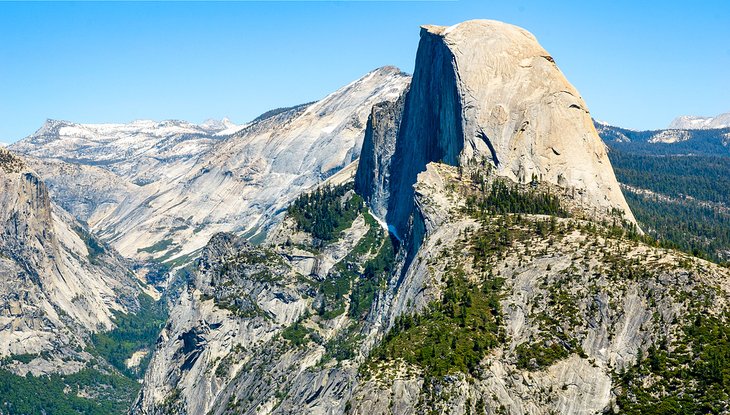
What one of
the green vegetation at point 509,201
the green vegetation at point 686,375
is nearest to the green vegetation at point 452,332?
the green vegetation at point 686,375

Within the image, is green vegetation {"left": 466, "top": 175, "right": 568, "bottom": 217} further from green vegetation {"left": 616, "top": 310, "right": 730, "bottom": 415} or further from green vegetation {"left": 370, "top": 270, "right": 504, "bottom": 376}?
green vegetation {"left": 616, "top": 310, "right": 730, "bottom": 415}

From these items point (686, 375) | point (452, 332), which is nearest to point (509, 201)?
point (452, 332)

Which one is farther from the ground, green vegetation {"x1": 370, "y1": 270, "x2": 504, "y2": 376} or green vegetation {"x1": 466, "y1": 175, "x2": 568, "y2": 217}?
green vegetation {"x1": 466, "y1": 175, "x2": 568, "y2": 217}

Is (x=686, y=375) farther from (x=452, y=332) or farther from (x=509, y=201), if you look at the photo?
(x=509, y=201)

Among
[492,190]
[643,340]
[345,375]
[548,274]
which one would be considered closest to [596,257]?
[548,274]

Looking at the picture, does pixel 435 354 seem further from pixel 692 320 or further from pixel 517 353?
pixel 692 320

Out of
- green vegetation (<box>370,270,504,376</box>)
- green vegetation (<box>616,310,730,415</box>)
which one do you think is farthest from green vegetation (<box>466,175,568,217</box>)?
green vegetation (<box>616,310,730,415</box>)
